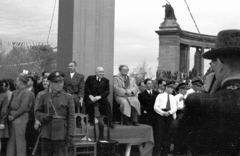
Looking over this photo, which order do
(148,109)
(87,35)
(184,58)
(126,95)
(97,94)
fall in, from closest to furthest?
1. (97,94)
2. (126,95)
3. (87,35)
4. (148,109)
5. (184,58)

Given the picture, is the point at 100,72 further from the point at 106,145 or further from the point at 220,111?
the point at 220,111

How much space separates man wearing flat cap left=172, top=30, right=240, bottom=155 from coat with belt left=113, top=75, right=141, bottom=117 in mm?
7153

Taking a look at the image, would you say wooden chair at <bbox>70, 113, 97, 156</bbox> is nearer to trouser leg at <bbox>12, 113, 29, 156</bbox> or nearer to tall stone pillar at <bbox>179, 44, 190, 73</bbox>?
trouser leg at <bbox>12, 113, 29, 156</bbox>

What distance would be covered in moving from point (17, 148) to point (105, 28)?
387cm

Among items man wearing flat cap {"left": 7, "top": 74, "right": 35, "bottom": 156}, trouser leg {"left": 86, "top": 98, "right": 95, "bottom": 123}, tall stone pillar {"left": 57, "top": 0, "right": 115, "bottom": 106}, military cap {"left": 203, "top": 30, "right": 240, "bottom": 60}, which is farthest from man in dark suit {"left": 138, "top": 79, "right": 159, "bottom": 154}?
military cap {"left": 203, "top": 30, "right": 240, "bottom": 60}

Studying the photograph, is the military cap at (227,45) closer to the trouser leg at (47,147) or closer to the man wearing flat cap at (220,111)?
the man wearing flat cap at (220,111)

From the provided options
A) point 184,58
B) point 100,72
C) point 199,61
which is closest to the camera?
point 100,72

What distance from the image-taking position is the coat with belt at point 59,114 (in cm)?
665

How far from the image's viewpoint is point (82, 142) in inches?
332

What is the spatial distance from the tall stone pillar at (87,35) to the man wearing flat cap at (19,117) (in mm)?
1880

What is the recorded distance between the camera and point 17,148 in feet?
27.8

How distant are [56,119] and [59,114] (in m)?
0.10

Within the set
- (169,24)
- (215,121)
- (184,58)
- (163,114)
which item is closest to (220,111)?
(215,121)

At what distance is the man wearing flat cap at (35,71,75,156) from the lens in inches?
262
